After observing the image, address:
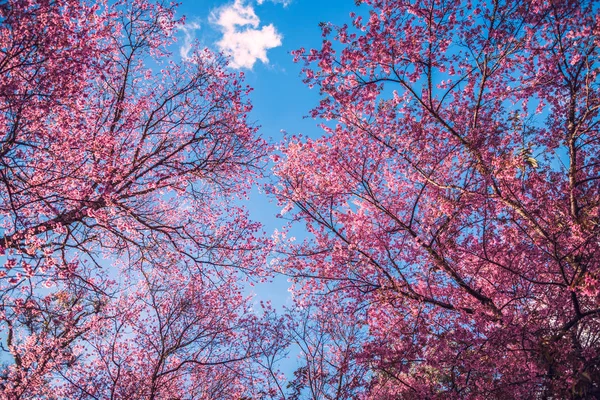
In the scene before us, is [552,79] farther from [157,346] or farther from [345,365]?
[157,346]

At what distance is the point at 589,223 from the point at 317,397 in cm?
823

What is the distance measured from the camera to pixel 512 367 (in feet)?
23.1

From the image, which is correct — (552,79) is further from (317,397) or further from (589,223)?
(317,397)

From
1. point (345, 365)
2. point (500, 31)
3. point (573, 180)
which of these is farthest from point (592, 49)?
point (345, 365)

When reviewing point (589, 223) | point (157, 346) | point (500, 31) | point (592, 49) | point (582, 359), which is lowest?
point (582, 359)

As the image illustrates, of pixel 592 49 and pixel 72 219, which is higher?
pixel 592 49

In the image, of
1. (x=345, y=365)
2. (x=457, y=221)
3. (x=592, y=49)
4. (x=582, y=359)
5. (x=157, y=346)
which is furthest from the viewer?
(x=157, y=346)

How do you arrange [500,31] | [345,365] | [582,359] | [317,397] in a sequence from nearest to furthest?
[582,359], [500,31], [345,365], [317,397]

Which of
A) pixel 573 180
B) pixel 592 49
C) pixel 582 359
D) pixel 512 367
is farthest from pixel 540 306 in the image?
pixel 592 49

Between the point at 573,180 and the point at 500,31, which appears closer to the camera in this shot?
the point at 573,180

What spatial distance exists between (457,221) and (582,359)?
354 centimetres

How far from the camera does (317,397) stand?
34.2 ft

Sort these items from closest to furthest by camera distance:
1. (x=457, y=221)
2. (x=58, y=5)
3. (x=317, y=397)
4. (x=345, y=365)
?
(x=58, y=5), (x=457, y=221), (x=345, y=365), (x=317, y=397)

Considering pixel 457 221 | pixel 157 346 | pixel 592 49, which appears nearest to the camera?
pixel 592 49
